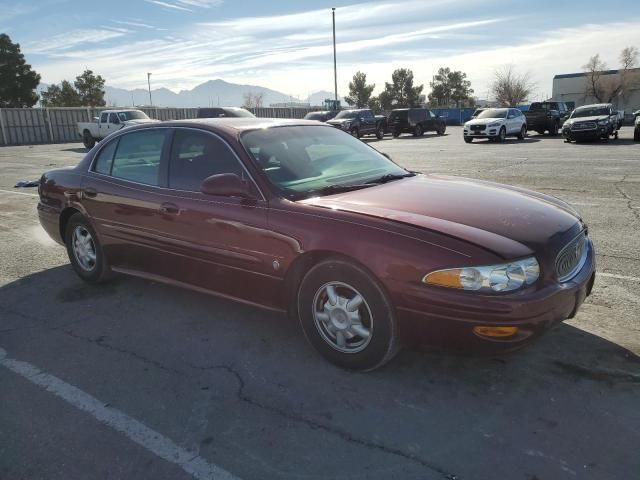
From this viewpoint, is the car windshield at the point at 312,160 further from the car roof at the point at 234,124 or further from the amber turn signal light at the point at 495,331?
the amber turn signal light at the point at 495,331

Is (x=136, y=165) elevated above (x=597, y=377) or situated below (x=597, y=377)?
above

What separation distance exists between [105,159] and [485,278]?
366 centimetres

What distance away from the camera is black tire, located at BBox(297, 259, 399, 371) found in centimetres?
288

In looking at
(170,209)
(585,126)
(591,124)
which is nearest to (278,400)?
(170,209)

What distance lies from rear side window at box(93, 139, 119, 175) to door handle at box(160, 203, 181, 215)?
1004 mm

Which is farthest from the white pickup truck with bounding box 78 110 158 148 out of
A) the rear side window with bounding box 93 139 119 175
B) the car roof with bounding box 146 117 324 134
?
the car roof with bounding box 146 117 324 134

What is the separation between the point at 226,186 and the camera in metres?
3.33

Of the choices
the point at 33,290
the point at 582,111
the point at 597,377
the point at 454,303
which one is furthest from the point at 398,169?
the point at 582,111

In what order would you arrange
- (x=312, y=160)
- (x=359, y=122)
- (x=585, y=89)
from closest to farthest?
(x=312, y=160) < (x=359, y=122) < (x=585, y=89)

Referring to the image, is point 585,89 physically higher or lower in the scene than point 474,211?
higher

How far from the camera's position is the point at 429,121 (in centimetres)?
3281

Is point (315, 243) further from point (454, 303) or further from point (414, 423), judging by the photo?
point (414, 423)

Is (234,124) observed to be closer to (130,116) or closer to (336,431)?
(336,431)

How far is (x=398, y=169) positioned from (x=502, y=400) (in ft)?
6.97
